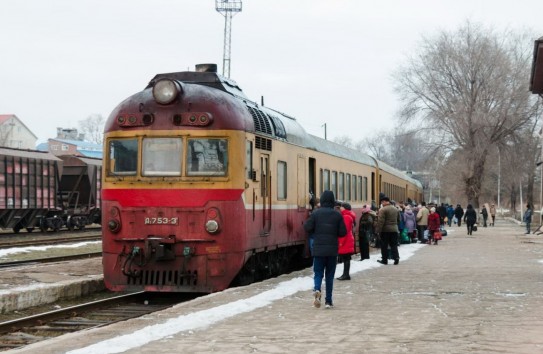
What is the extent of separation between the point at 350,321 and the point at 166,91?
545cm

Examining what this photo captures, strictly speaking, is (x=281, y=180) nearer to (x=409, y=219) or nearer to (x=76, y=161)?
(x=409, y=219)

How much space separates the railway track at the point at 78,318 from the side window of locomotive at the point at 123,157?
207 centimetres

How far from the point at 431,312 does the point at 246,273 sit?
4.61m

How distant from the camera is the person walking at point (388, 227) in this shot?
18828mm

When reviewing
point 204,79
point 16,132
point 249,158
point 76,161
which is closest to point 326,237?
point 249,158

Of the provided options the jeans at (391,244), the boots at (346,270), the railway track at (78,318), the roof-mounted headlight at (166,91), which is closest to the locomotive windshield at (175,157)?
the roof-mounted headlight at (166,91)

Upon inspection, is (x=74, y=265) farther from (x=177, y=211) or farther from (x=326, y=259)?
(x=326, y=259)

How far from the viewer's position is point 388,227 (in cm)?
1897

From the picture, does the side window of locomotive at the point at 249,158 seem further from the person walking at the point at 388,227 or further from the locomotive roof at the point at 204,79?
the person walking at the point at 388,227

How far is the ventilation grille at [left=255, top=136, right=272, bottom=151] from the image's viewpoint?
46.1ft

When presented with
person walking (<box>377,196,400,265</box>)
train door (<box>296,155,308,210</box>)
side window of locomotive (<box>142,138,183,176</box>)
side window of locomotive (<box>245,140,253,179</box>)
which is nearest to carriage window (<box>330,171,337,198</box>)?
person walking (<box>377,196,400,265</box>)

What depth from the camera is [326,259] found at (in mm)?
11438

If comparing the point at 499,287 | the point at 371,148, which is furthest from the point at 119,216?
the point at 371,148

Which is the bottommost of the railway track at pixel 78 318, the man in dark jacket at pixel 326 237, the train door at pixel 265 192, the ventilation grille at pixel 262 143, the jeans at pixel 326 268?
the railway track at pixel 78 318
